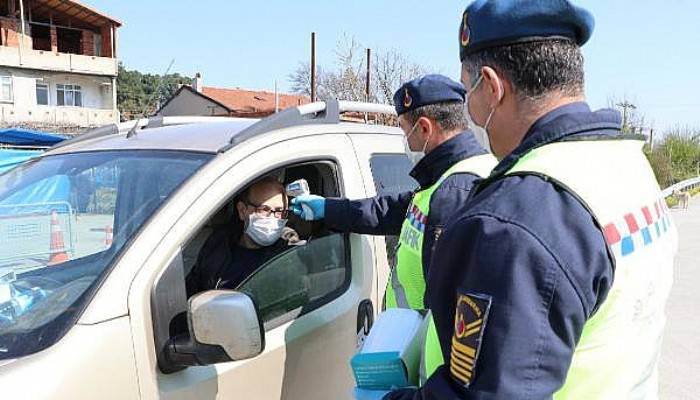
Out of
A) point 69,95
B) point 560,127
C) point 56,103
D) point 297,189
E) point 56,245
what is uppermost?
point 69,95

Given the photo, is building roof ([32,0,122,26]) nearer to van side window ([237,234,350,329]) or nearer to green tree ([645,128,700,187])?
green tree ([645,128,700,187])

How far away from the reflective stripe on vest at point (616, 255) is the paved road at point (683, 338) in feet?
12.4

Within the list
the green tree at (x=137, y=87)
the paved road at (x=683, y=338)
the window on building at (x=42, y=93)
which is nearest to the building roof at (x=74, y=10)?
the window on building at (x=42, y=93)

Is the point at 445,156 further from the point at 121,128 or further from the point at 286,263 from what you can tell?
the point at 121,128

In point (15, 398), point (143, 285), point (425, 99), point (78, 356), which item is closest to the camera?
point (15, 398)

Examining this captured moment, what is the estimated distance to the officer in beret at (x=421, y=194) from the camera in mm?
2338

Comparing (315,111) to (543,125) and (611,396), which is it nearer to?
(543,125)

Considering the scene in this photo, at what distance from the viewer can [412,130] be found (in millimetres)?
2814

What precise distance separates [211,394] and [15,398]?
60cm

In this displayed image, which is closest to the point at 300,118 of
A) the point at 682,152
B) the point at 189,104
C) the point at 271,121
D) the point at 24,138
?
the point at 271,121

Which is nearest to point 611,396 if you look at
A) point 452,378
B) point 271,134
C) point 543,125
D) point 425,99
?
point 452,378

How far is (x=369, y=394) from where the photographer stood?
144 centimetres

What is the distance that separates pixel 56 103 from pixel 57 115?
1.60 metres

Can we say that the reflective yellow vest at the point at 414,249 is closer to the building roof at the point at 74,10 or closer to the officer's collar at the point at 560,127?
the officer's collar at the point at 560,127
